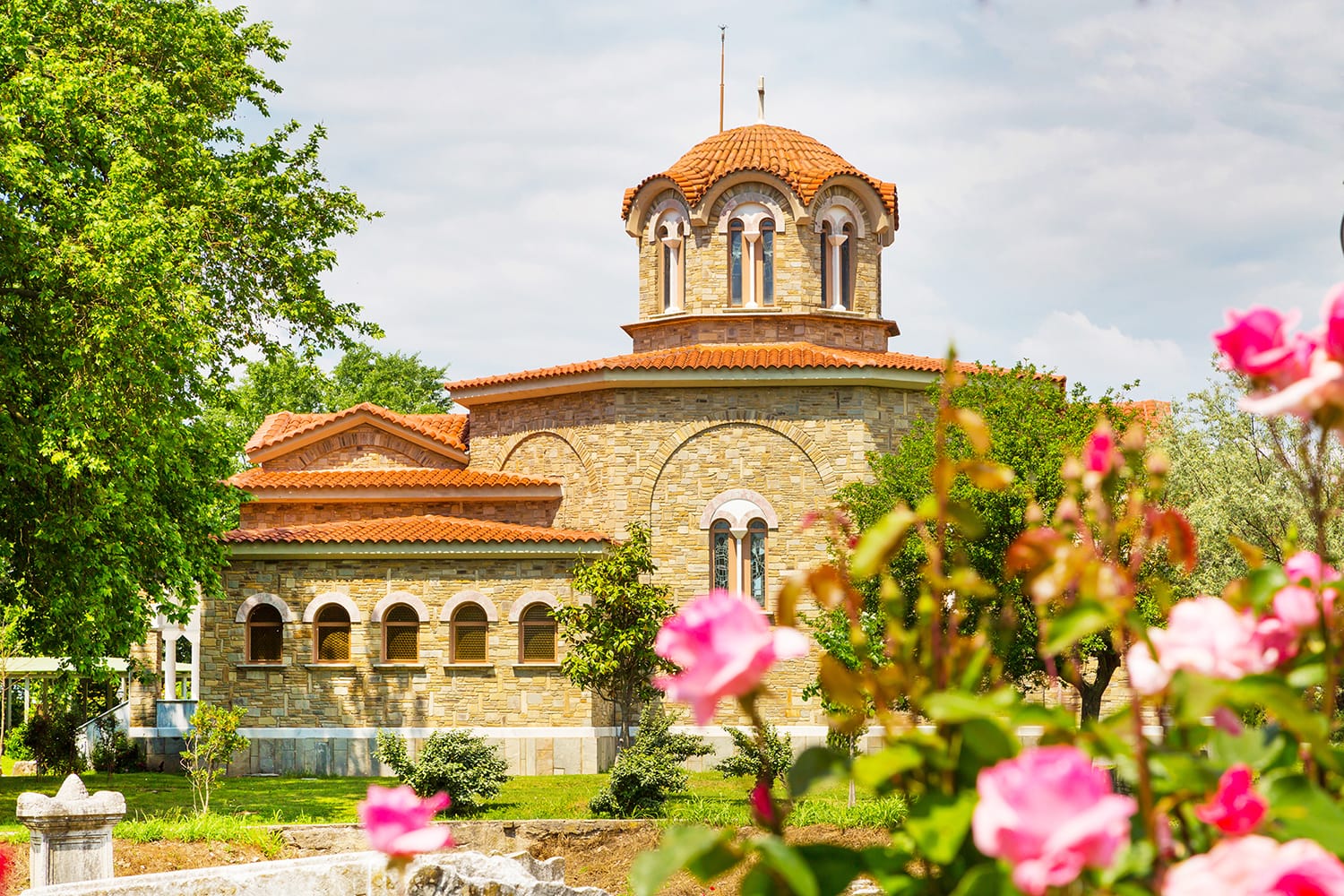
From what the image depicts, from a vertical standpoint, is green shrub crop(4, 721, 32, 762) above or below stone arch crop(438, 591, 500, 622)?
below

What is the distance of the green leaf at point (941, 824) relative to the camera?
1.89m

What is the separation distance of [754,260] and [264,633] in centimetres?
1204

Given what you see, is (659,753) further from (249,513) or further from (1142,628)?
(1142,628)

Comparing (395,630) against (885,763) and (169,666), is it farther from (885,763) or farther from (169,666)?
(885,763)

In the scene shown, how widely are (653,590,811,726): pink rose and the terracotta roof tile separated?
2651 cm

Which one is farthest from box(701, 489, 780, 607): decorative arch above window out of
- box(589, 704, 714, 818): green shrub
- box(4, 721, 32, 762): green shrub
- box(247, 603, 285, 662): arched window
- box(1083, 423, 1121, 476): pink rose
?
box(1083, 423, 1121, 476): pink rose

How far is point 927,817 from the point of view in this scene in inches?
76.5

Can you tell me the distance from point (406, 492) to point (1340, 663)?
82.6 ft

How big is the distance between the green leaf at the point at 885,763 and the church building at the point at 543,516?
21382 mm

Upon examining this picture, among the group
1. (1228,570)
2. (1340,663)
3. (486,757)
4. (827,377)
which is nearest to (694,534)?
(827,377)

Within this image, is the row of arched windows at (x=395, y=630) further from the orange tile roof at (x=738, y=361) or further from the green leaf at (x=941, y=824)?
the green leaf at (x=941, y=824)

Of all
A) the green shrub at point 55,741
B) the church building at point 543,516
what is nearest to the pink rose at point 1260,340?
the church building at point 543,516

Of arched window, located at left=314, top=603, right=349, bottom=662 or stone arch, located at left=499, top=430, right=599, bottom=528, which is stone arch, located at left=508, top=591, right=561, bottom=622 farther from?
arched window, located at left=314, top=603, right=349, bottom=662

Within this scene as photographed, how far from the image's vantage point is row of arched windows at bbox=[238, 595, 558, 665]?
79.1 ft
